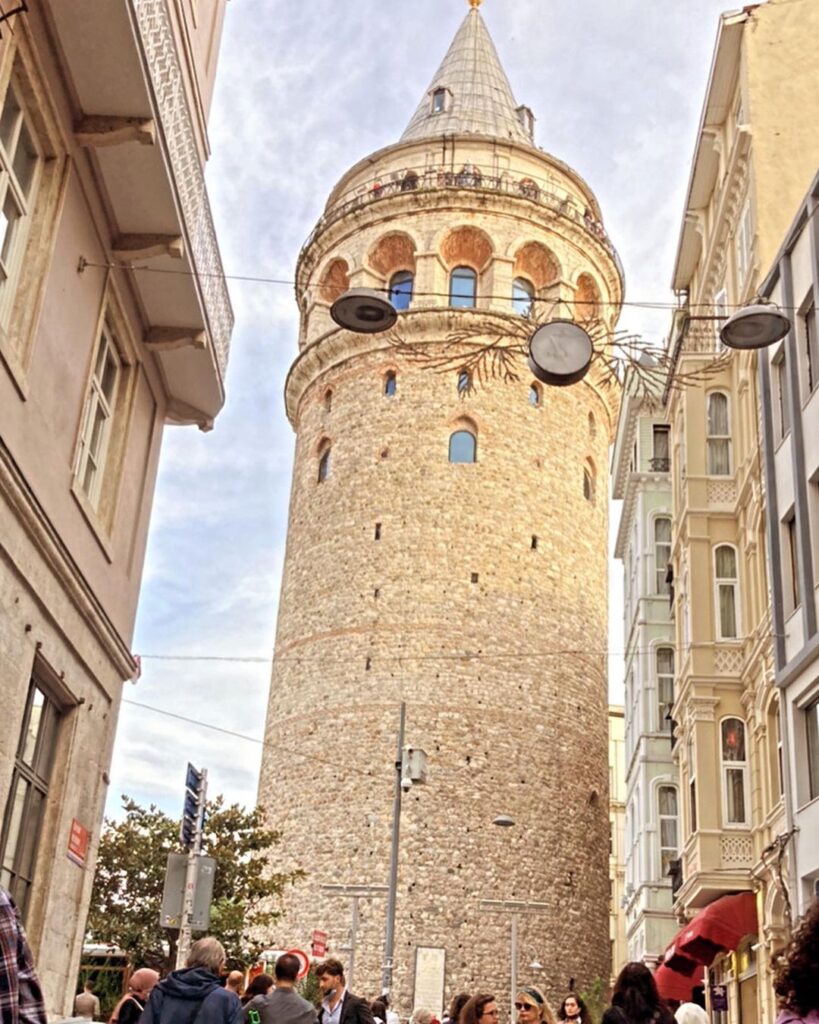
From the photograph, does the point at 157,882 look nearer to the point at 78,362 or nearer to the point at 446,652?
the point at 446,652

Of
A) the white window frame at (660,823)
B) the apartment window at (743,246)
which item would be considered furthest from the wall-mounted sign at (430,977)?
the apartment window at (743,246)

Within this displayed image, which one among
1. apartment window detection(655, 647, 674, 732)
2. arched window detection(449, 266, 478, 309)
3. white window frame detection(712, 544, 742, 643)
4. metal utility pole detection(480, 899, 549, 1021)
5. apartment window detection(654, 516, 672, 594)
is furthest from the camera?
arched window detection(449, 266, 478, 309)

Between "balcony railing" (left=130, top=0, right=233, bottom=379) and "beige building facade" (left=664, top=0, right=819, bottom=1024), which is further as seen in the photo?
"beige building facade" (left=664, top=0, right=819, bottom=1024)

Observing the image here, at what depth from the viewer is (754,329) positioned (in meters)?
10.5

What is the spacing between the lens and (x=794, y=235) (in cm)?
1664

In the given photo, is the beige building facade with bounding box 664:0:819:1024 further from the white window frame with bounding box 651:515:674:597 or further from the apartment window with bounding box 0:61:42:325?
the apartment window with bounding box 0:61:42:325

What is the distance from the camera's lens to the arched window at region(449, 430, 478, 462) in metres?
34.2

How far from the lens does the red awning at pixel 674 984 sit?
21922 millimetres

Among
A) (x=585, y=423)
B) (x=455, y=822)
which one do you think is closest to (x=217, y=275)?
(x=455, y=822)

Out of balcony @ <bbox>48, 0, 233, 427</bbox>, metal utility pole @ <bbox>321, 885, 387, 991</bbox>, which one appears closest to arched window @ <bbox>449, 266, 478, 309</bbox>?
metal utility pole @ <bbox>321, 885, 387, 991</bbox>

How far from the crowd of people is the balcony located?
5235 mm

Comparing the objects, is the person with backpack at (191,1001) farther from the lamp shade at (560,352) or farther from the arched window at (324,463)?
the arched window at (324,463)

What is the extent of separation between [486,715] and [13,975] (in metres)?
28.1

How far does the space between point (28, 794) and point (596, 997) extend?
890 inches
